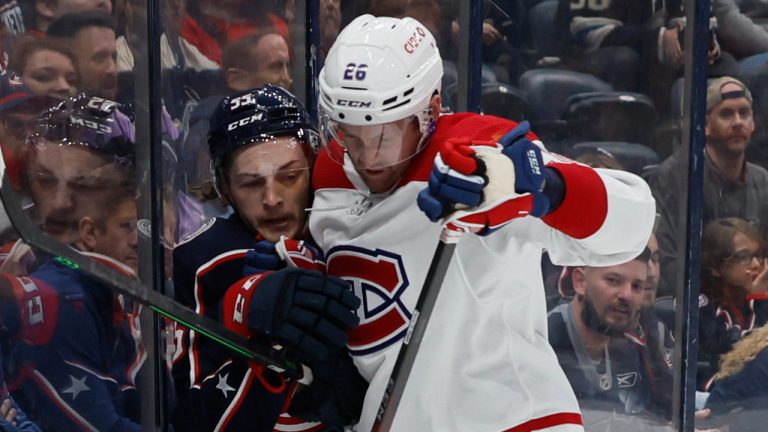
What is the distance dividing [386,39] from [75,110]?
1.21m

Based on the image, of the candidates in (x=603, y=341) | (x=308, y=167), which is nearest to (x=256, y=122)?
(x=308, y=167)

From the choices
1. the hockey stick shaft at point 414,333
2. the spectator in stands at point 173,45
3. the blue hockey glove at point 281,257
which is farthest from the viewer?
the spectator in stands at point 173,45

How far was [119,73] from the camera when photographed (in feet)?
9.95

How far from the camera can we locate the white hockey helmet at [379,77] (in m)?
1.87

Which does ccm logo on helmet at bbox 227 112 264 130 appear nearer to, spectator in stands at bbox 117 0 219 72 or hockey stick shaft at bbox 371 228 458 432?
hockey stick shaft at bbox 371 228 458 432

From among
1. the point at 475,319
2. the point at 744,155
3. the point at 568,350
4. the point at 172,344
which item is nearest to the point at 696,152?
the point at 744,155

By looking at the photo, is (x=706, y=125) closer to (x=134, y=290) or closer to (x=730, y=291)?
(x=730, y=291)

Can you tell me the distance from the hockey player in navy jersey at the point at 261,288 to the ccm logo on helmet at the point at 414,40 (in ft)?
1.33

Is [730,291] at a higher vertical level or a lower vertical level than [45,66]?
lower

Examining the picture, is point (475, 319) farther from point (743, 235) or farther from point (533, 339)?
point (743, 235)

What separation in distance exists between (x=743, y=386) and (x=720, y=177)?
2.19ft

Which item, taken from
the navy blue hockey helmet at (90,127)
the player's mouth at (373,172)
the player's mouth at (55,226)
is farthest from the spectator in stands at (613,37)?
the player's mouth at (373,172)

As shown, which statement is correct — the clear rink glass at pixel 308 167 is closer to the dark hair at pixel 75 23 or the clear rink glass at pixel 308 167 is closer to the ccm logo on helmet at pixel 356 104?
the dark hair at pixel 75 23

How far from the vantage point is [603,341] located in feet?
12.1
